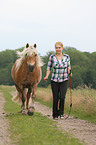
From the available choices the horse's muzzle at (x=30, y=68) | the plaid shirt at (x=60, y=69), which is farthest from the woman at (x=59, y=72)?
the horse's muzzle at (x=30, y=68)

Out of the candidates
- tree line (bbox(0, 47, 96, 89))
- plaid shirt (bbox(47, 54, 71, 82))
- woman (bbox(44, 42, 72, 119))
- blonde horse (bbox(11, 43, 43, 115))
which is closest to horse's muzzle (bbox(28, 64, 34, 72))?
blonde horse (bbox(11, 43, 43, 115))

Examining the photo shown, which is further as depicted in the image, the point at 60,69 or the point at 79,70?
Result: the point at 79,70

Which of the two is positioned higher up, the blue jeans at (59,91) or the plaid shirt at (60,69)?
the plaid shirt at (60,69)

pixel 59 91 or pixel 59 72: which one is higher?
pixel 59 72

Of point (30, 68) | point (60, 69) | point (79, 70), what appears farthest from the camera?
point (79, 70)

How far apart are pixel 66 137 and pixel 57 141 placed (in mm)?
537

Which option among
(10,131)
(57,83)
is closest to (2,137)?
(10,131)

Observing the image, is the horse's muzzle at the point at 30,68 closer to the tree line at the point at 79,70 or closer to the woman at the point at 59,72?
the woman at the point at 59,72

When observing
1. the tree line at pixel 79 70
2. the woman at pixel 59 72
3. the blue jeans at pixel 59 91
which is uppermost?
the woman at pixel 59 72

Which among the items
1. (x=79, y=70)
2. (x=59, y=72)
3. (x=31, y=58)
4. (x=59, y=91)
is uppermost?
(x=31, y=58)

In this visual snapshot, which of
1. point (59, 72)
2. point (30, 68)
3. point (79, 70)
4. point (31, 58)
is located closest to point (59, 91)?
point (59, 72)

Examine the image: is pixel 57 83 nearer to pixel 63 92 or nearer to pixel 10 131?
pixel 63 92

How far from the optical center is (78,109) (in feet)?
41.5

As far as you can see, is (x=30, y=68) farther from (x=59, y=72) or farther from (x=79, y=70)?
(x=79, y=70)
